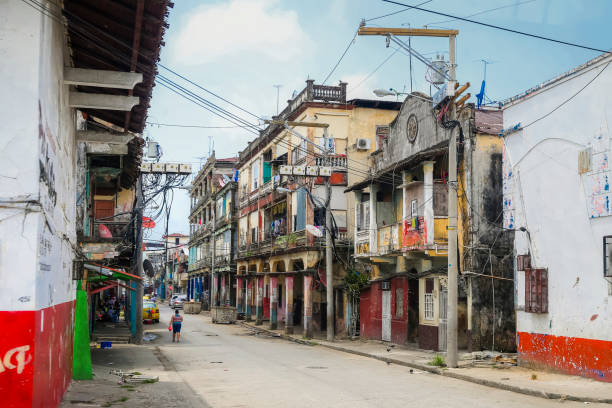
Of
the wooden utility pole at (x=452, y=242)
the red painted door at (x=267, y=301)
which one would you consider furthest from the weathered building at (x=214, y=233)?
the wooden utility pole at (x=452, y=242)

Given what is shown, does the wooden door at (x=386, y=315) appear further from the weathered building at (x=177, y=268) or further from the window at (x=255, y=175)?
the weathered building at (x=177, y=268)

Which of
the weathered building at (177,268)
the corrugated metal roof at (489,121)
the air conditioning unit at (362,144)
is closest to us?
the corrugated metal roof at (489,121)

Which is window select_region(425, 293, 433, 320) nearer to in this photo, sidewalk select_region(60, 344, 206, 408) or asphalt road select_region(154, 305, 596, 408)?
asphalt road select_region(154, 305, 596, 408)

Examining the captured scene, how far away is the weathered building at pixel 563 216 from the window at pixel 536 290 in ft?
0.09

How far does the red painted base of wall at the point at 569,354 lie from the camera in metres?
15.0

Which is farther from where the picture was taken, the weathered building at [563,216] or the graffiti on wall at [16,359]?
the weathered building at [563,216]

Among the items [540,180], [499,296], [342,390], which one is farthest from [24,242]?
[499,296]

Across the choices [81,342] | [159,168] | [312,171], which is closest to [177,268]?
[312,171]

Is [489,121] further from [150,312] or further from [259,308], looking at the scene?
[150,312]

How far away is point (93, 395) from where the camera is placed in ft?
43.4

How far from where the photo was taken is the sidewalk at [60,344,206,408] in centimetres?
1274

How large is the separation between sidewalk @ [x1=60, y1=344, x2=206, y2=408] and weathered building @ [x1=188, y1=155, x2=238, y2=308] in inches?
1468

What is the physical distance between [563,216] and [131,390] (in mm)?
11275

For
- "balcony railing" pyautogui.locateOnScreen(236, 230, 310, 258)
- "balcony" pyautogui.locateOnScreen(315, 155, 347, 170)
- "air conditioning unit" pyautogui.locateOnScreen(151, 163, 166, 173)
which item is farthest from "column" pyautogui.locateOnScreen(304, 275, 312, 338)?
"air conditioning unit" pyautogui.locateOnScreen(151, 163, 166, 173)
